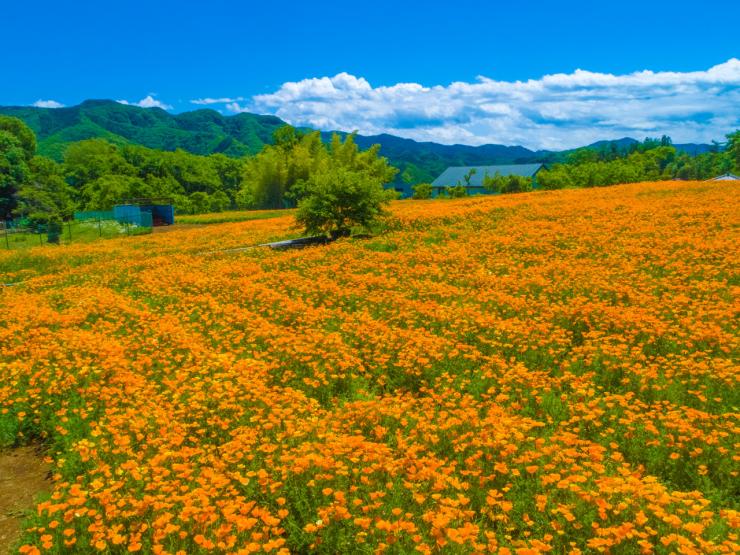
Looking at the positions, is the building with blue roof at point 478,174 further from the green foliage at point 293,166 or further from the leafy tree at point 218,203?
the green foliage at point 293,166

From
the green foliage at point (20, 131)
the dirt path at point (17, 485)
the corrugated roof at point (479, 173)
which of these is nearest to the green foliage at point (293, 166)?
the green foliage at point (20, 131)

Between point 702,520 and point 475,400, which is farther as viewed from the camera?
point 475,400

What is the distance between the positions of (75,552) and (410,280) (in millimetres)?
10273

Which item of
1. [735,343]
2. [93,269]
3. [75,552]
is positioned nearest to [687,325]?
[735,343]

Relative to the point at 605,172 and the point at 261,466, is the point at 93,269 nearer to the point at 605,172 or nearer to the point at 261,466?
the point at 261,466

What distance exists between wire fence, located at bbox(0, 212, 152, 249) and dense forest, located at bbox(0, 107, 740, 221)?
119 cm

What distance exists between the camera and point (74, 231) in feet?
142

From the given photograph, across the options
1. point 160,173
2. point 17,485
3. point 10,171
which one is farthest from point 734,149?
point 10,171

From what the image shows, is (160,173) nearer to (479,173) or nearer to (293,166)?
(293,166)

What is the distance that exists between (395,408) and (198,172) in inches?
4598

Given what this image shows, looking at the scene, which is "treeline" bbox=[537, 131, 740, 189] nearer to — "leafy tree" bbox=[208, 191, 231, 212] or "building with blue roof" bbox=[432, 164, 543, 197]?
"building with blue roof" bbox=[432, 164, 543, 197]

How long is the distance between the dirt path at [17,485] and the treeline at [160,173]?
1530 inches

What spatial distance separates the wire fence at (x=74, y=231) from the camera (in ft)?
127

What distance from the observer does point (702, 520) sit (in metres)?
4.13
